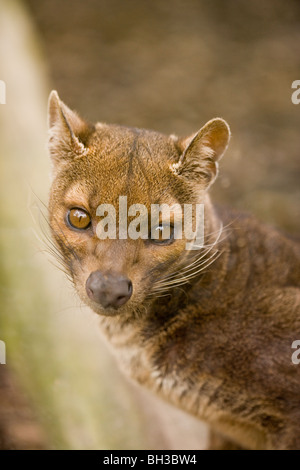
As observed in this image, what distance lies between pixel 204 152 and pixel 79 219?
0.66m

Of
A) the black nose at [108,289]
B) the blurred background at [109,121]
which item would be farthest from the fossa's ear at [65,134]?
the black nose at [108,289]

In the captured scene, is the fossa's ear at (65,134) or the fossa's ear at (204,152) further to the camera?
the fossa's ear at (65,134)

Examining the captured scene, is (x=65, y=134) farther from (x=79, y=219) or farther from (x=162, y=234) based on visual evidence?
(x=162, y=234)

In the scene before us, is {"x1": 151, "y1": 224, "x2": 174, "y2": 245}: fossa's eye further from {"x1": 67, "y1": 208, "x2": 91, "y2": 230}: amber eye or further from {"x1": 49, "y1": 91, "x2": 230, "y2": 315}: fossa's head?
{"x1": 67, "y1": 208, "x2": 91, "y2": 230}: amber eye

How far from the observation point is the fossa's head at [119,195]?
8.36ft

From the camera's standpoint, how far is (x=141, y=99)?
654 centimetres

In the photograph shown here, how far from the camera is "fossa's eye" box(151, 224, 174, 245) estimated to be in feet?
8.67

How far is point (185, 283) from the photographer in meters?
3.06

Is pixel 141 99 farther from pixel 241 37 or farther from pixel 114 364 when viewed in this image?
pixel 114 364

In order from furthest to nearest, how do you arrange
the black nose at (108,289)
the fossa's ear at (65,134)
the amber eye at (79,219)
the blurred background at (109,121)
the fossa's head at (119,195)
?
1. the blurred background at (109,121)
2. the fossa's ear at (65,134)
3. the amber eye at (79,219)
4. the fossa's head at (119,195)
5. the black nose at (108,289)

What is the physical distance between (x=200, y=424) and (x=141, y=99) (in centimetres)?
367

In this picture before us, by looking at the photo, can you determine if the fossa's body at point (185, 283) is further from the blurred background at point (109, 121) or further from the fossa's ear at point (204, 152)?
the blurred background at point (109, 121)

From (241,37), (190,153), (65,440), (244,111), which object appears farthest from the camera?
(241,37)

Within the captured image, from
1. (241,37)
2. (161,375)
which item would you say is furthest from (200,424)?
(241,37)
